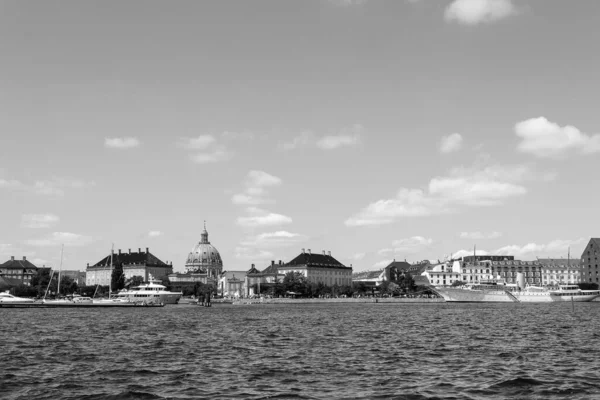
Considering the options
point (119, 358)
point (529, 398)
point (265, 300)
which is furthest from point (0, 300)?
point (529, 398)

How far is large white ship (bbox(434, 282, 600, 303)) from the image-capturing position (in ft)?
585

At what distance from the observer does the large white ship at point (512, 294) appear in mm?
178375

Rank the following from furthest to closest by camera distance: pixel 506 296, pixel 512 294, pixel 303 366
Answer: pixel 506 296, pixel 512 294, pixel 303 366

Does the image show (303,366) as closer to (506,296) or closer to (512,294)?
(512,294)

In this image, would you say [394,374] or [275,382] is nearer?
[275,382]

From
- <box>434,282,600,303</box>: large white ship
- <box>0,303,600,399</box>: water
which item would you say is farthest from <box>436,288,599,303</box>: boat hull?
<box>0,303,600,399</box>: water

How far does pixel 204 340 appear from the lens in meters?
48.8

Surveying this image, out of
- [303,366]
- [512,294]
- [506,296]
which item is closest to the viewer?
[303,366]

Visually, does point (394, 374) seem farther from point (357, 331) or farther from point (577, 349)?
point (357, 331)

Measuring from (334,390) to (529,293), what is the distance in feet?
539

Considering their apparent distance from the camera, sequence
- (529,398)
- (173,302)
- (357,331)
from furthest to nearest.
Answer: (173,302)
(357,331)
(529,398)

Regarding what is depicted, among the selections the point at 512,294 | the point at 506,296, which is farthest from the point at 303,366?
the point at 506,296

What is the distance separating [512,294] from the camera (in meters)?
178

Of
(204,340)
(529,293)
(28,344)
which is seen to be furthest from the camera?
(529,293)
